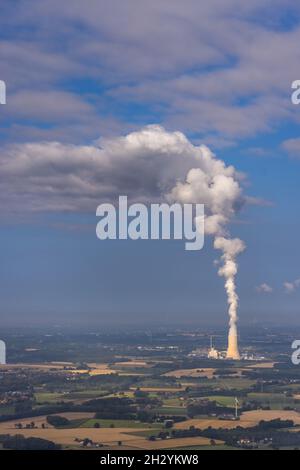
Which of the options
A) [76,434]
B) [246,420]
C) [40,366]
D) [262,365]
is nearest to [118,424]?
[76,434]

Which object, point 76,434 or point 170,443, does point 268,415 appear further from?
point 76,434

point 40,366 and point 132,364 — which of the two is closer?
point 40,366

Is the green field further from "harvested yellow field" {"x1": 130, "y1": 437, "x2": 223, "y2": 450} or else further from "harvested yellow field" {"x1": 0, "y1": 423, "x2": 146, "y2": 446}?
"harvested yellow field" {"x1": 130, "y1": 437, "x2": 223, "y2": 450}

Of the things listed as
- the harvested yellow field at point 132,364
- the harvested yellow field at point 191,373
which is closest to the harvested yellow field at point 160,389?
the harvested yellow field at point 191,373

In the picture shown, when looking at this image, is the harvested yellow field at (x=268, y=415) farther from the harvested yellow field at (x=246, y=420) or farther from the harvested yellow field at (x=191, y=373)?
the harvested yellow field at (x=191, y=373)
